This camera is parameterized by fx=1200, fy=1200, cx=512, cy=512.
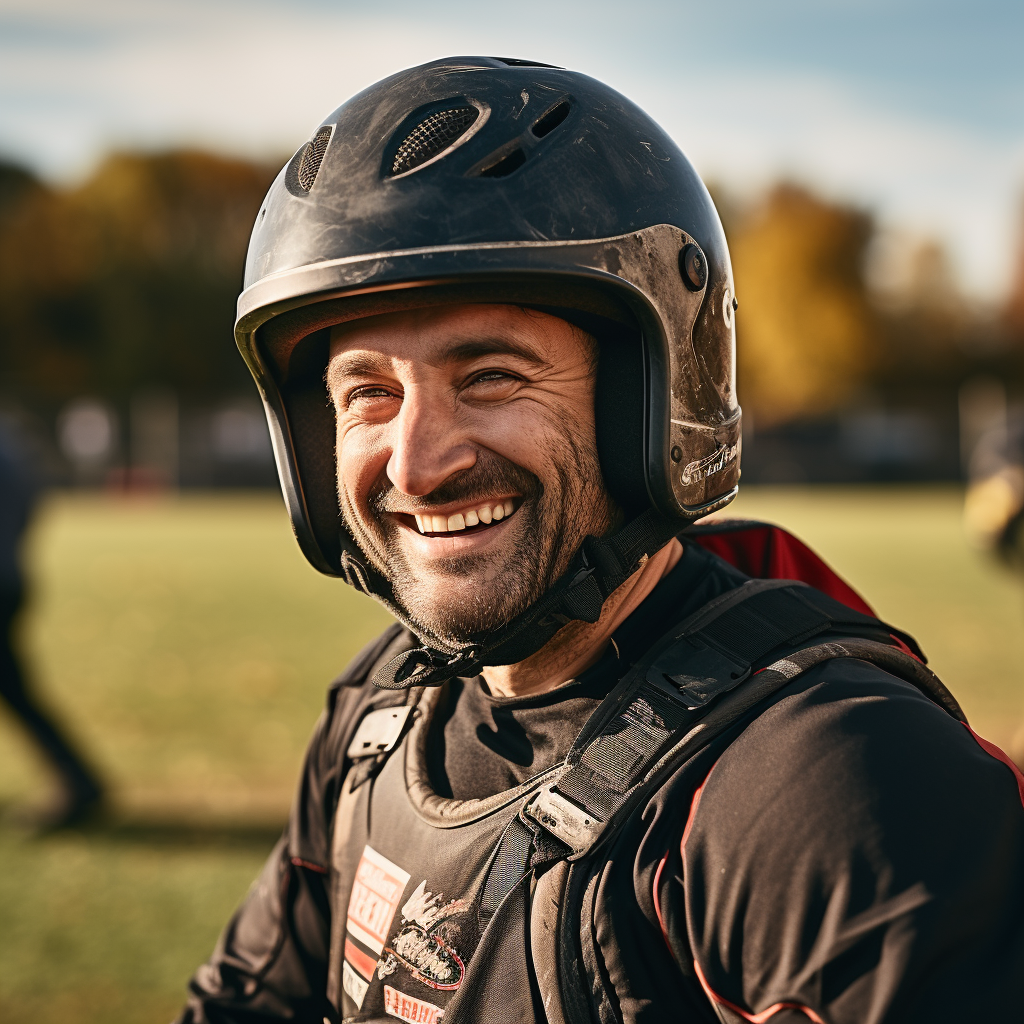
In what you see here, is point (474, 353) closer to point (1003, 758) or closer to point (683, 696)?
point (683, 696)

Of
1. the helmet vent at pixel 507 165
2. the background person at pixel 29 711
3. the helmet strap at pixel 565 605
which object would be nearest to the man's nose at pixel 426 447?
the helmet strap at pixel 565 605

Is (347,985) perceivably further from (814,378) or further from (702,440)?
(814,378)

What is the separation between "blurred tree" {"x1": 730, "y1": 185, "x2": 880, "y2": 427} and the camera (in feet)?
194

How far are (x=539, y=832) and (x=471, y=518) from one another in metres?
0.54

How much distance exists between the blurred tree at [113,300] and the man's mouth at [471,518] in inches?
1860

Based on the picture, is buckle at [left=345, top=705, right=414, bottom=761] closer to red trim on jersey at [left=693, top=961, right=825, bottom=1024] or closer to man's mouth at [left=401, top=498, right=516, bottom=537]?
man's mouth at [left=401, top=498, right=516, bottom=537]

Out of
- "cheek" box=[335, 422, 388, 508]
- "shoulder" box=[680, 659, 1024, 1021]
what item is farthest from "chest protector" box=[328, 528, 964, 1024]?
"cheek" box=[335, 422, 388, 508]

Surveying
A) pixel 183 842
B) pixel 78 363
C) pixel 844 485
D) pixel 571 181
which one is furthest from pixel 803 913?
pixel 78 363

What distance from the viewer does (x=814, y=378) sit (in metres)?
59.4

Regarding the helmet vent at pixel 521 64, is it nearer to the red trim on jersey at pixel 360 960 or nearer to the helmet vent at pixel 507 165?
the helmet vent at pixel 507 165

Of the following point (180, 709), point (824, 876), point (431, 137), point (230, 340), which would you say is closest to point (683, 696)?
point (824, 876)

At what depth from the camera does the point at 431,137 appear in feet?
6.57

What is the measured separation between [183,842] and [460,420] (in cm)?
436

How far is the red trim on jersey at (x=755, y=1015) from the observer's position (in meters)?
1.33
